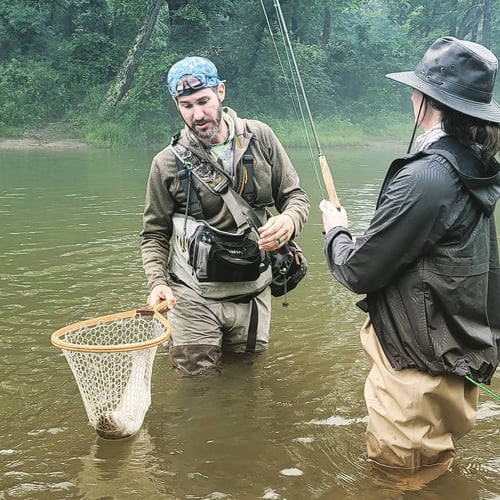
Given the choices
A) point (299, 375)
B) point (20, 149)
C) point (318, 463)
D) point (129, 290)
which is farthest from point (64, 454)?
point (20, 149)

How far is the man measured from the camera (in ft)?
14.4

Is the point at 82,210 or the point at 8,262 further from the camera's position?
the point at 82,210

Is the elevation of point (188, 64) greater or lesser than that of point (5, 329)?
greater

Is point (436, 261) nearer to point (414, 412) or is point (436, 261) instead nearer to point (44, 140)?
point (414, 412)

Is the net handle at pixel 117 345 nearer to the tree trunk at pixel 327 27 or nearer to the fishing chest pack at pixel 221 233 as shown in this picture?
the fishing chest pack at pixel 221 233

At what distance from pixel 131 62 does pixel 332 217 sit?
30955 millimetres

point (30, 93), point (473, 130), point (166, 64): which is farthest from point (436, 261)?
point (166, 64)

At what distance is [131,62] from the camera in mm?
32438

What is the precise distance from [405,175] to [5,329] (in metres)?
4.41

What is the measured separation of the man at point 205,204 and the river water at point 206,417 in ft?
1.46

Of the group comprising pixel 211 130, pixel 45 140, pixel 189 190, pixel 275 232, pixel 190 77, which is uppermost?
pixel 190 77

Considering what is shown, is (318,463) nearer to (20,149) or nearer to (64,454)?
(64,454)

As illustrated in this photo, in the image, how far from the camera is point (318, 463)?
383 centimetres

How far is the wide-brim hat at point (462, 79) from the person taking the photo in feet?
9.30
